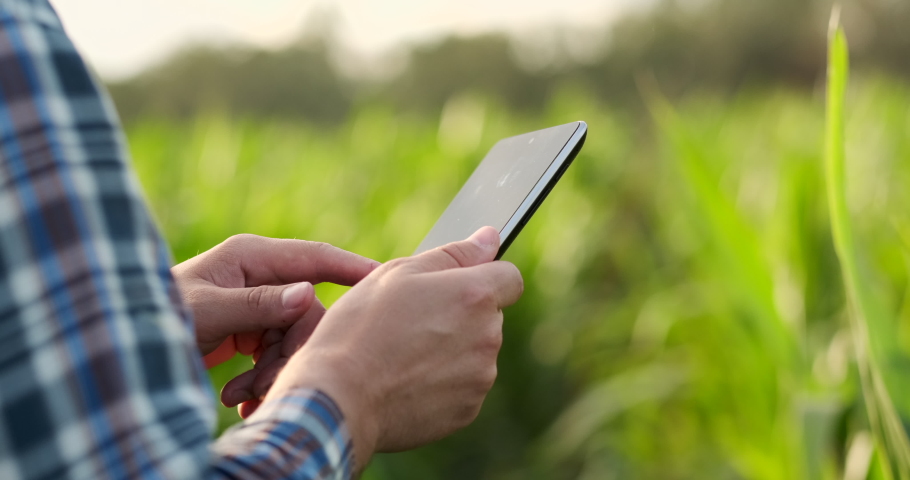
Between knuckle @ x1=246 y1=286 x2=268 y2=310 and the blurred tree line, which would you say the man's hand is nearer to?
knuckle @ x1=246 y1=286 x2=268 y2=310

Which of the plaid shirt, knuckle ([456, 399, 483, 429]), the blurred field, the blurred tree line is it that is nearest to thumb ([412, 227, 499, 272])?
knuckle ([456, 399, 483, 429])

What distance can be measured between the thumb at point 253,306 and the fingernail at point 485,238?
6.2 inches

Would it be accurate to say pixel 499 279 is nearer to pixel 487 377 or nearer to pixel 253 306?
pixel 487 377

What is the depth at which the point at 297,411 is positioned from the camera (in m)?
0.44

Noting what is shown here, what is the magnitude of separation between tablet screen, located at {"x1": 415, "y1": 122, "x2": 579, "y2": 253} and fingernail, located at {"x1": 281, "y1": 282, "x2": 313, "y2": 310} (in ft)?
0.59

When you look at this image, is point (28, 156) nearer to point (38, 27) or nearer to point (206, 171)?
point (38, 27)

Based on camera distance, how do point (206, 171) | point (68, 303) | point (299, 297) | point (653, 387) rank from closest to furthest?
point (68, 303), point (299, 297), point (653, 387), point (206, 171)

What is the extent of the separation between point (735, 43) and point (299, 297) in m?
14.7

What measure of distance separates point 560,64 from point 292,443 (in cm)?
1276

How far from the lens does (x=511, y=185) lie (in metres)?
0.73

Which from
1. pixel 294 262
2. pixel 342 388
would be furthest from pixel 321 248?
pixel 342 388

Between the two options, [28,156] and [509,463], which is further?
[509,463]

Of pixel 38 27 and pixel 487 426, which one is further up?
pixel 38 27

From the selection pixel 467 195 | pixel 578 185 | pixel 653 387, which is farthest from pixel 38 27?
pixel 578 185
